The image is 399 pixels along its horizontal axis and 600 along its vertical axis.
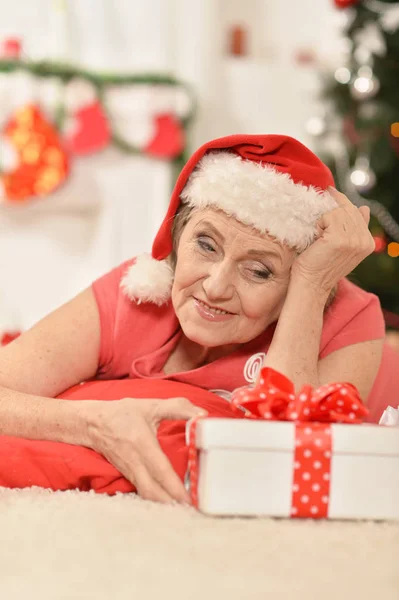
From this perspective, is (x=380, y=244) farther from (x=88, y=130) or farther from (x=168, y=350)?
(x=168, y=350)

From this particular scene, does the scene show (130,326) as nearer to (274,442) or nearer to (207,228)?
(207,228)

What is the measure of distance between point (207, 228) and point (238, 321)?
0.18 meters

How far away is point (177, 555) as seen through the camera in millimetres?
962

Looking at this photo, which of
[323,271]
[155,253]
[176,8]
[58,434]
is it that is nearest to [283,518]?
[58,434]

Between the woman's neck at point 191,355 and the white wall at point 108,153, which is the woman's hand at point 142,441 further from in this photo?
the white wall at point 108,153

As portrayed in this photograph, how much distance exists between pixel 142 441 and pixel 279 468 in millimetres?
220

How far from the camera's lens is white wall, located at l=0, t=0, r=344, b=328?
164 inches

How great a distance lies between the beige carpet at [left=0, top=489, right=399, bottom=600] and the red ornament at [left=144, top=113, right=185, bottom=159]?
10.2ft

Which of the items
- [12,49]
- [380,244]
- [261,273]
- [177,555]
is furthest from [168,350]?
[12,49]

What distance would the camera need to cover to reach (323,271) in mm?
1473

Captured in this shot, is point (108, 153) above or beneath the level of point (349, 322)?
above

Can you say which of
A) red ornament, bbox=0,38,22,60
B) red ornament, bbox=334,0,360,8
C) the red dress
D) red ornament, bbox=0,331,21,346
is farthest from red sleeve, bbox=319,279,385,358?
red ornament, bbox=0,38,22,60

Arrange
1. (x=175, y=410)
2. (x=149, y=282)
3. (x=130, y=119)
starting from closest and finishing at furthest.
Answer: (x=175, y=410), (x=149, y=282), (x=130, y=119)

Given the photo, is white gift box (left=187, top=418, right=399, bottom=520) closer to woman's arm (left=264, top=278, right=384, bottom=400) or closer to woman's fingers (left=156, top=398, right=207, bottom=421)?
woman's fingers (left=156, top=398, right=207, bottom=421)
